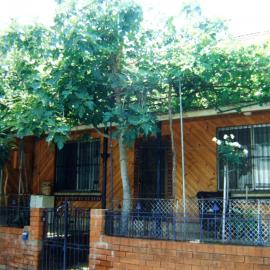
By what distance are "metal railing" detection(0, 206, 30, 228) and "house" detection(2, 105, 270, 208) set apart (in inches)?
70.0

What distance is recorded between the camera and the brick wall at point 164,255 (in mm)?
6520

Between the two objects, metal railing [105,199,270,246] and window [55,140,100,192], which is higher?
window [55,140,100,192]

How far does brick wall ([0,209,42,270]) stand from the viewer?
9000 mm

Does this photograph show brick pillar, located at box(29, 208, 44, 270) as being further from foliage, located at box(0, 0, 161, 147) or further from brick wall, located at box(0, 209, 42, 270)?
foliage, located at box(0, 0, 161, 147)

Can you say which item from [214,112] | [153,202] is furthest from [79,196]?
[214,112]

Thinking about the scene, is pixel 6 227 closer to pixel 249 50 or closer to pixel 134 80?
pixel 134 80

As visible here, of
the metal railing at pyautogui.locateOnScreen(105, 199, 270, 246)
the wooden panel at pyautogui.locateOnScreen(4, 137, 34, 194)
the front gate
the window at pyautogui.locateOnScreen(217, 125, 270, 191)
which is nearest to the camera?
the metal railing at pyautogui.locateOnScreen(105, 199, 270, 246)

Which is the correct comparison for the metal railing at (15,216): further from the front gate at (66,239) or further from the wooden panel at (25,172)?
the wooden panel at (25,172)

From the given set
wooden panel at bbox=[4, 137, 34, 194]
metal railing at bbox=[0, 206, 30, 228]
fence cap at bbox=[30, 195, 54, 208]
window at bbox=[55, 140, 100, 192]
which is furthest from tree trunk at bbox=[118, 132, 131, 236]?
wooden panel at bbox=[4, 137, 34, 194]

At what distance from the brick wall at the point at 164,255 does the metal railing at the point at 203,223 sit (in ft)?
0.58

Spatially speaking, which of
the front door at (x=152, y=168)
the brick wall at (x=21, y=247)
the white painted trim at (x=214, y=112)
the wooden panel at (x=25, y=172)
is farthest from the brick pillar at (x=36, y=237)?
the wooden panel at (x=25, y=172)

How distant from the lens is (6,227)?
974cm

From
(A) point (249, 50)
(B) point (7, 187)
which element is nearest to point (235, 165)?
(A) point (249, 50)

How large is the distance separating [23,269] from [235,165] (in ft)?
15.5
